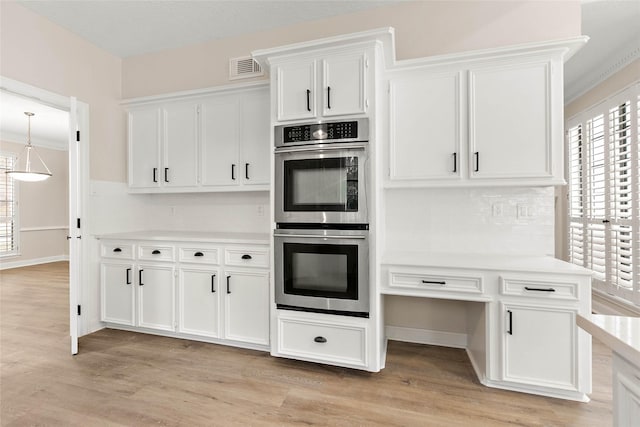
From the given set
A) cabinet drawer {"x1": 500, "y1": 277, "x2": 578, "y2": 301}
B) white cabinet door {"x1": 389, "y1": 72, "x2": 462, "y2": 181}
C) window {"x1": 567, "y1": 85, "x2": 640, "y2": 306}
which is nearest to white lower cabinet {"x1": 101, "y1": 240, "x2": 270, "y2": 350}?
white cabinet door {"x1": 389, "y1": 72, "x2": 462, "y2": 181}

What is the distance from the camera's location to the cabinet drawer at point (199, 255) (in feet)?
9.59

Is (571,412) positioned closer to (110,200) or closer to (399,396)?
(399,396)

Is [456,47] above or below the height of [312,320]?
above

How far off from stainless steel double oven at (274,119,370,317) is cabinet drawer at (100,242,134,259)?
1.72 m

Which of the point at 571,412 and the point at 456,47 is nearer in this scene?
the point at 571,412

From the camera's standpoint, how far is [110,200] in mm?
3512

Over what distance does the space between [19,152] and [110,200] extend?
550cm

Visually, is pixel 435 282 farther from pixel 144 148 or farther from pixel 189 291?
pixel 144 148

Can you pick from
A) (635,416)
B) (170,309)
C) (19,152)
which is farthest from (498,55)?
(19,152)

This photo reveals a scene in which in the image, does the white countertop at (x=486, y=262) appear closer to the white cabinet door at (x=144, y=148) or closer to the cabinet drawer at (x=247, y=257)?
the cabinet drawer at (x=247, y=257)

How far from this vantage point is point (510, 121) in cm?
247

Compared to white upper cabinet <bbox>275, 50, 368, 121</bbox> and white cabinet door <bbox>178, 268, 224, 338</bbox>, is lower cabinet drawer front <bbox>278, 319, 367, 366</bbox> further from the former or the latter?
white upper cabinet <bbox>275, 50, 368, 121</bbox>

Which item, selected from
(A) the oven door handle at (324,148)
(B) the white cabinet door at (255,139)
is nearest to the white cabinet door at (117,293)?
(B) the white cabinet door at (255,139)

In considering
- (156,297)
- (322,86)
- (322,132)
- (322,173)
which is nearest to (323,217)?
(322,173)
